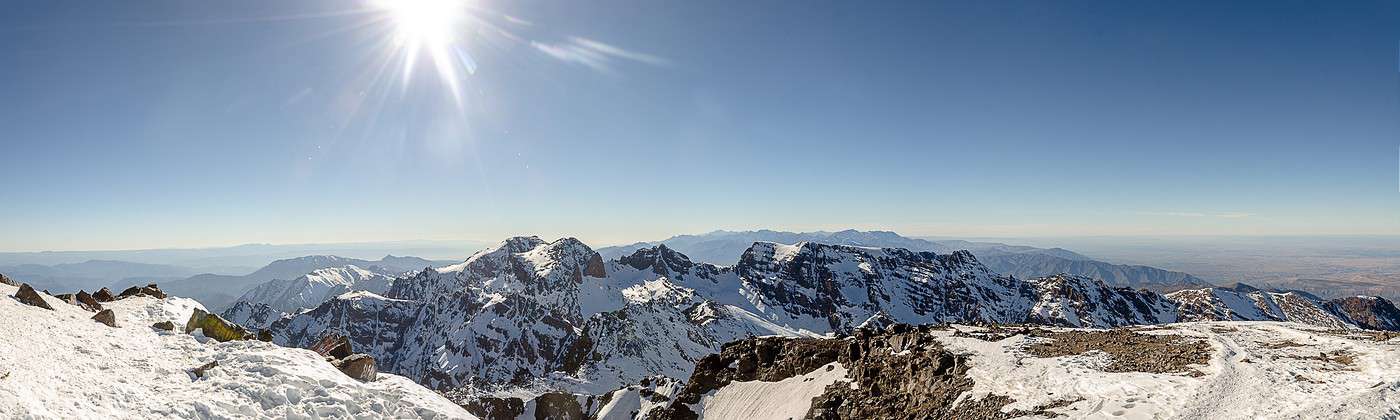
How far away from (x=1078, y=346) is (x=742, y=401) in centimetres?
2931

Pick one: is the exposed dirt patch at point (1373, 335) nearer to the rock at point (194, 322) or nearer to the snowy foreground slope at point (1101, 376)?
the snowy foreground slope at point (1101, 376)

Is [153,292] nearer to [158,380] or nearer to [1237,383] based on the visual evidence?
[158,380]

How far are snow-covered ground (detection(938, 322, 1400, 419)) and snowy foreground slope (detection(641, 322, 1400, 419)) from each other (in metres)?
0.04

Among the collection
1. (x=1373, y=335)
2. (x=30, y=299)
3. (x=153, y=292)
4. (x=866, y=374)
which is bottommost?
(x=866, y=374)

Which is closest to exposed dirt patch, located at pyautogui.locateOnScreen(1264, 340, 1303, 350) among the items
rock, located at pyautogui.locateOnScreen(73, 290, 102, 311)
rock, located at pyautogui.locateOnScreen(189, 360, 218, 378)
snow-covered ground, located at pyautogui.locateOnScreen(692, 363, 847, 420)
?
snow-covered ground, located at pyautogui.locateOnScreen(692, 363, 847, 420)

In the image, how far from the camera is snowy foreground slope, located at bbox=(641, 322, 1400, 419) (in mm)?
16984

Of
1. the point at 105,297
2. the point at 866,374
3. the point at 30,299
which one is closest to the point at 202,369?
the point at 30,299

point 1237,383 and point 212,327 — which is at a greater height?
point 212,327

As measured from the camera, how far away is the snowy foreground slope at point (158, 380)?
543 inches

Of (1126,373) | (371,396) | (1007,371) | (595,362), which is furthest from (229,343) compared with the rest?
(595,362)

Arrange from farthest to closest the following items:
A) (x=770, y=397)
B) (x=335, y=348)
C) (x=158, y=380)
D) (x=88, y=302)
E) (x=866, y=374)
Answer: (x=770, y=397) < (x=866, y=374) < (x=335, y=348) < (x=88, y=302) < (x=158, y=380)

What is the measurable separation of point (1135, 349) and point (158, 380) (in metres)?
41.0

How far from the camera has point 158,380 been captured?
1642 centimetres

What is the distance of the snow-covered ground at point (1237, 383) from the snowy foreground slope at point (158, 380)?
23139 mm
